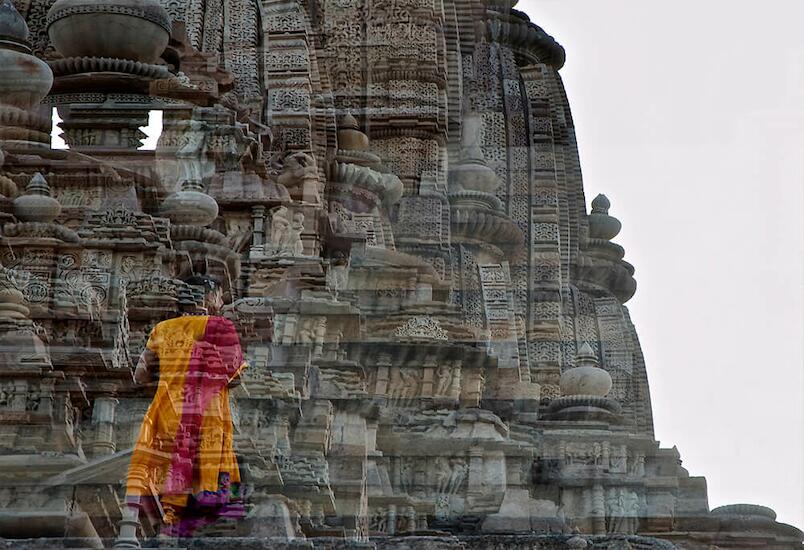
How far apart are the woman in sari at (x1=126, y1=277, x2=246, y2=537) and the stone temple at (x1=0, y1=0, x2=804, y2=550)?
0.16 m

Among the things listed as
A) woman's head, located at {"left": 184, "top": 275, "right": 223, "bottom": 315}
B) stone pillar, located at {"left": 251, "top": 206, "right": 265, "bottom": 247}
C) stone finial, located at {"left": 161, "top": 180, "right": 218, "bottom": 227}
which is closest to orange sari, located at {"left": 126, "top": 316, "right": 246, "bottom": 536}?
woman's head, located at {"left": 184, "top": 275, "right": 223, "bottom": 315}

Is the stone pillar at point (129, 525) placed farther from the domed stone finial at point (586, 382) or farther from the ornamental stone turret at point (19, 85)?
the domed stone finial at point (586, 382)

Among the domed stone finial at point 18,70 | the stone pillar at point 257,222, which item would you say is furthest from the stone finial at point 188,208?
the stone pillar at point 257,222

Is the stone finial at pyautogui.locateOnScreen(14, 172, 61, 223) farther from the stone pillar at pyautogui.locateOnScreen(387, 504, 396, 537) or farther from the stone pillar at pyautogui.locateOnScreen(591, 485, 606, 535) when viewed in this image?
the stone pillar at pyautogui.locateOnScreen(591, 485, 606, 535)

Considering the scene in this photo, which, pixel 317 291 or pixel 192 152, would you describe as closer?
pixel 192 152

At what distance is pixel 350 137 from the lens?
103 feet

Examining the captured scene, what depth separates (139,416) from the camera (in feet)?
57.1

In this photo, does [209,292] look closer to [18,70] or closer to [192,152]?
[18,70]

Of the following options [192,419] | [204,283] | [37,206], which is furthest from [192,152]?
[192,419]

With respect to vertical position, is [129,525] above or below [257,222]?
below

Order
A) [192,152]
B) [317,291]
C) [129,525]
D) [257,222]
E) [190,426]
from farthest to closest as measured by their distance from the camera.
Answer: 1. [257,222]
2. [317,291]
3. [192,152]
4. [190,426]
5. [129,525]

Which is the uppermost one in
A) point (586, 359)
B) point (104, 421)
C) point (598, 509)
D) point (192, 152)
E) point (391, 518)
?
point (586, 359)

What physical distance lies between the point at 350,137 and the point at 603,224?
1178 centimetres

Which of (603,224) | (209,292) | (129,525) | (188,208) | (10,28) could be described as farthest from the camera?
(603,224)
